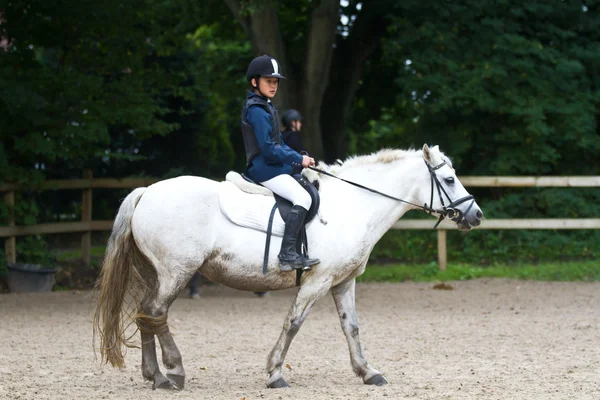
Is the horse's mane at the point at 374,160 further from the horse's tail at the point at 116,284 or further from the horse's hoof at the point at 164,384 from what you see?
the horse's hoof at the point at 164,384

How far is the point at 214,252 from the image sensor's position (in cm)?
647

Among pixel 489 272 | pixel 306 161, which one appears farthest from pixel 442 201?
pixel 489 272

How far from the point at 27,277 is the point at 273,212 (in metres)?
7.07

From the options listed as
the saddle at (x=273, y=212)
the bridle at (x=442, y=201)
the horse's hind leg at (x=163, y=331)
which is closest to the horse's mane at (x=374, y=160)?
the bridle at (x=442, y=201)

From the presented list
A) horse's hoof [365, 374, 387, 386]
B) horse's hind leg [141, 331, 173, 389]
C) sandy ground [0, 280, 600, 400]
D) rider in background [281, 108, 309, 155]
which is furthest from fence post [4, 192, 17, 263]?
horse's hoof [365, 374, 387, 386]

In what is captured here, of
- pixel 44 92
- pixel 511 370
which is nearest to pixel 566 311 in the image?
pixel 511 370

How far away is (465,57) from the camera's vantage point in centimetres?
1470

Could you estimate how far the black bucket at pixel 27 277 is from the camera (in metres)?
12.4

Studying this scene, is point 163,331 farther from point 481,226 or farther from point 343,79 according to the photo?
point 343,79

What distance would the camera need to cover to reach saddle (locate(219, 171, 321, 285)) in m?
6.45

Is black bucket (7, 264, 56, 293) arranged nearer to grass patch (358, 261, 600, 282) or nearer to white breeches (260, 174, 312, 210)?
grass patch (358, 261, 600, 282)

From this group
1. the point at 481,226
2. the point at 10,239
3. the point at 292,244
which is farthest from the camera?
the point at 481,226

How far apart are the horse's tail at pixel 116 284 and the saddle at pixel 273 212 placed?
746 mm

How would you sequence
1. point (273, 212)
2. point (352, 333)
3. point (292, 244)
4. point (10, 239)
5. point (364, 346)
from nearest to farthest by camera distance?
point (292, 244)
point (273, 212)
point (352, 333)
point (364, 346)
point (10, 239)
